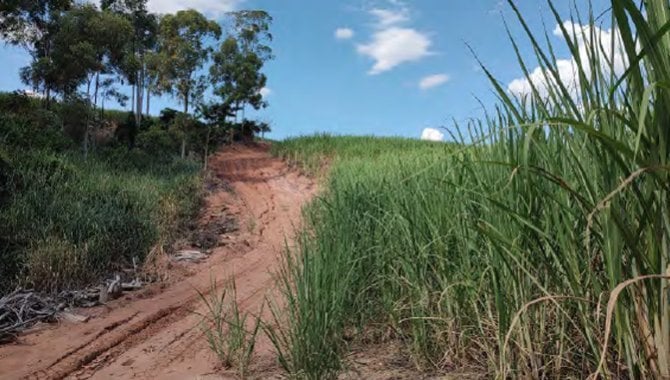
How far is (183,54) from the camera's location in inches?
781

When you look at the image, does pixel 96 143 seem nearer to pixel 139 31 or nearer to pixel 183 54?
pixel 183 54

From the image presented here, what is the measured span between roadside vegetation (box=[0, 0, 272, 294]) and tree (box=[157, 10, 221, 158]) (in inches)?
1.7

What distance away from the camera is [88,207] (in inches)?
379

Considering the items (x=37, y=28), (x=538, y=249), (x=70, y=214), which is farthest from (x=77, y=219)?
(x=37, y=28)

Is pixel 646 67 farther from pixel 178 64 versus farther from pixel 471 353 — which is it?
pixel 178 64

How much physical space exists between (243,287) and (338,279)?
4.84 metres

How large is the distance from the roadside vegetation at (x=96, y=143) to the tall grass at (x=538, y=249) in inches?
217

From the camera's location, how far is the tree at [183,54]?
19.8 m

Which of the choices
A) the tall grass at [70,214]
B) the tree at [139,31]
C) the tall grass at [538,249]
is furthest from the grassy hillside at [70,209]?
the tree at [139,31]

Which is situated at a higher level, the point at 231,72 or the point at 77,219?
the point at 231,72

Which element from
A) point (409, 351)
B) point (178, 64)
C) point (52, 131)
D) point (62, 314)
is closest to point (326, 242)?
point (409, 351)

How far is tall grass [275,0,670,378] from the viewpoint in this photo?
1.51 m

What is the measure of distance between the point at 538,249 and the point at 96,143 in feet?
61.4

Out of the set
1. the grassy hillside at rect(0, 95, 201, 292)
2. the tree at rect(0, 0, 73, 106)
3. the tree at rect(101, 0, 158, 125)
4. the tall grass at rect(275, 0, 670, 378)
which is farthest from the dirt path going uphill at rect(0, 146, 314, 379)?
the tree at rect(101, 0, 158, 125)
